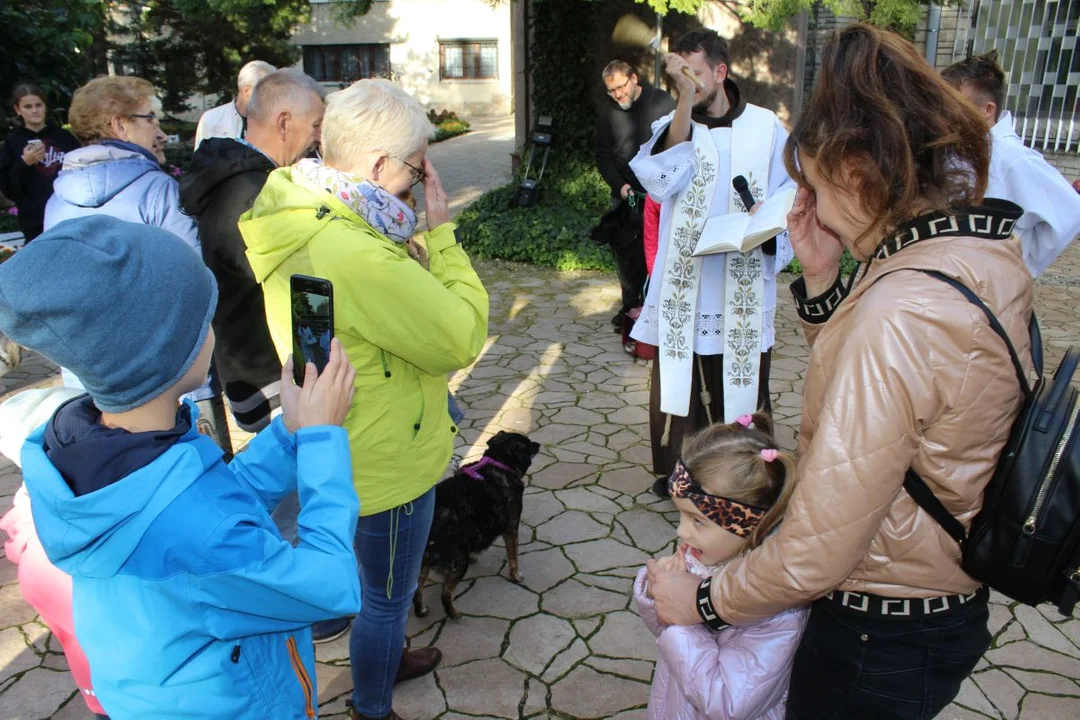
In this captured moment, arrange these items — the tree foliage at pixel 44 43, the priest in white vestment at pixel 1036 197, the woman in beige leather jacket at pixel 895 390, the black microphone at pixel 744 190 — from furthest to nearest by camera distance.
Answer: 1. the tree foliage at pixel 44 43
2. the black microphone at pixel 744 190
3. the priest in white vestment at pixel 1036 197
4. the woman in beige leather jacket at pixel 895 390

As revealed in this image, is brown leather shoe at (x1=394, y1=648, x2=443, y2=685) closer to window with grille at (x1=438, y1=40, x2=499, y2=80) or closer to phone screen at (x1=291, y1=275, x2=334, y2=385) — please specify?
phone screen at (x1=291, y1=275, x2=334, y2=385)

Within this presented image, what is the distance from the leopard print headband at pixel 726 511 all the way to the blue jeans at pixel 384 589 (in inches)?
34.3

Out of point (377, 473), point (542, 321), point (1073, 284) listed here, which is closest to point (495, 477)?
point (377, 473)

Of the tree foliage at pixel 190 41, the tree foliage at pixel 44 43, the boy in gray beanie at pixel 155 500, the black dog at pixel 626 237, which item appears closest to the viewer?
the boy in gray beanie at pixel 155 500

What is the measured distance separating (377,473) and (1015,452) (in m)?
1.58

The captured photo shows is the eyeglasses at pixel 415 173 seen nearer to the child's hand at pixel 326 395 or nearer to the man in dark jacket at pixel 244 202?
the child's hand at pixel 326 395

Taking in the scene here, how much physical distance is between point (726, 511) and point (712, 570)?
21 centimetres

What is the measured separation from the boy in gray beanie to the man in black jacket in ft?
18.0

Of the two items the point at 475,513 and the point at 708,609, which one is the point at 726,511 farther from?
the point at 475,513

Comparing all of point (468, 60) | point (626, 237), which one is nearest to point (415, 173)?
point (626, 237)

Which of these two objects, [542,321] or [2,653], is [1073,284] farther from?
[2,653]

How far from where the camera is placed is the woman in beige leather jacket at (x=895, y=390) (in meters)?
1.34

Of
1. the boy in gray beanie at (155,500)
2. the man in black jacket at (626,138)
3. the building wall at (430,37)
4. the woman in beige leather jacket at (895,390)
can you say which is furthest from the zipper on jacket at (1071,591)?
the building wall at (430,37)

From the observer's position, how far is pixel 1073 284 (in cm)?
898
